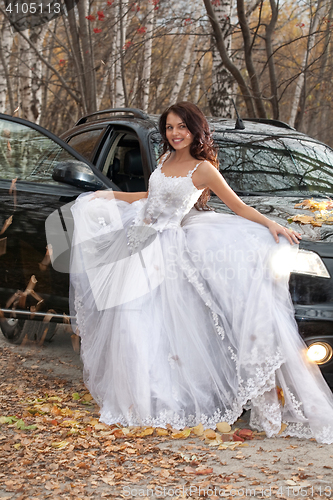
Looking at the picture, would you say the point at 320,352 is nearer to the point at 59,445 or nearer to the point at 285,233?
the point at 285,233

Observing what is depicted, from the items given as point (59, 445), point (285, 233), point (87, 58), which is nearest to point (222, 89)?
point (87, 58)

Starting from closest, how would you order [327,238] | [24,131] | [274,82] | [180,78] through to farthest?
[327,238] → [24,131] → [274,82] → [180,78]

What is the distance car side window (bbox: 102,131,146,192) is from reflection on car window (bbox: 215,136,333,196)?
29.8 inches

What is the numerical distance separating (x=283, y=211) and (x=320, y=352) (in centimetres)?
96

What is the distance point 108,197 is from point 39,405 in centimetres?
143

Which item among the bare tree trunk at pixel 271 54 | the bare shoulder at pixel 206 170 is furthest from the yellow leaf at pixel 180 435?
the bare tree trunk at pixel 271 54

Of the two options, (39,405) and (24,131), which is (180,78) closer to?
(24,131)

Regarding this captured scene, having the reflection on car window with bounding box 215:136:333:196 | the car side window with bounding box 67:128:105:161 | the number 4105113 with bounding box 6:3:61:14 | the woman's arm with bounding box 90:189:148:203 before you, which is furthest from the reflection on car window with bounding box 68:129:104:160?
the number 4105113 with bounding box 6:3:61:14

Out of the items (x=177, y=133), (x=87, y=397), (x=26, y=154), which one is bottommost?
(x=87, y=397)

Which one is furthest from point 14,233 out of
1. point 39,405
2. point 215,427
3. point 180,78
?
point 180,78

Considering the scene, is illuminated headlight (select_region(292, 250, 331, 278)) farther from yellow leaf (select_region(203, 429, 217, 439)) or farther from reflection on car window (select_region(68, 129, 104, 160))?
reflection on car window (select_region(68, 129, 104, 160))

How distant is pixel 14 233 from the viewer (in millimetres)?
3986

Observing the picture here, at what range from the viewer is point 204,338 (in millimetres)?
3203

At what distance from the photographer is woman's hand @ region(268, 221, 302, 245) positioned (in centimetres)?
317
